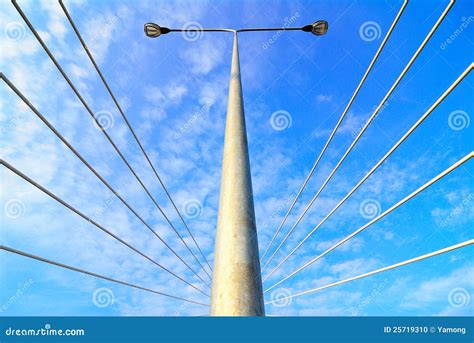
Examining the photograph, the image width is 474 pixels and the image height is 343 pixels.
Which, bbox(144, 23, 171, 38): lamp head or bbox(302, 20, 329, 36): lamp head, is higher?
bbox(144, 23, 171, 38): lamp head

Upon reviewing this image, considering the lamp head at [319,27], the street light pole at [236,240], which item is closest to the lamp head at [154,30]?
the lamp head at [319,27]

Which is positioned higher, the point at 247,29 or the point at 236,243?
the point at 247,29

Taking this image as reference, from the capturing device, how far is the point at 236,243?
142 inches

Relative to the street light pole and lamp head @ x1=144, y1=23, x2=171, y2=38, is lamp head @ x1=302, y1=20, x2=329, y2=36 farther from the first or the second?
the street light pole

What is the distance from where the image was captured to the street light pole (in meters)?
3.28

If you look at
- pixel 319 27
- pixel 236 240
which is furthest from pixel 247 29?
pixel 236 240

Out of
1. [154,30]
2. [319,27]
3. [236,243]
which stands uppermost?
[154,30]

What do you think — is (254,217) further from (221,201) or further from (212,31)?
(212,31)

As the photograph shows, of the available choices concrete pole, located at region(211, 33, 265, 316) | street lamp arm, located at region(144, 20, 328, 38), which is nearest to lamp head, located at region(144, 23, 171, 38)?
street lamp arm, located at region(144, 20, 328, 38)

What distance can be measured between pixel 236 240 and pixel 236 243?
0.03m

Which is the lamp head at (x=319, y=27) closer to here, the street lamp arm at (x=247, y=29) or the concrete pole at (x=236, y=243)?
the street lamp arm at (x=247, y=29)

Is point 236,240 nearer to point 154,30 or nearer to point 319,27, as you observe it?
point 319,27

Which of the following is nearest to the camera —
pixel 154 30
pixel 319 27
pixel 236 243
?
pixel 236 243

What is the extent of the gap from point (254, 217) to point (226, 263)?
0.69 metres
